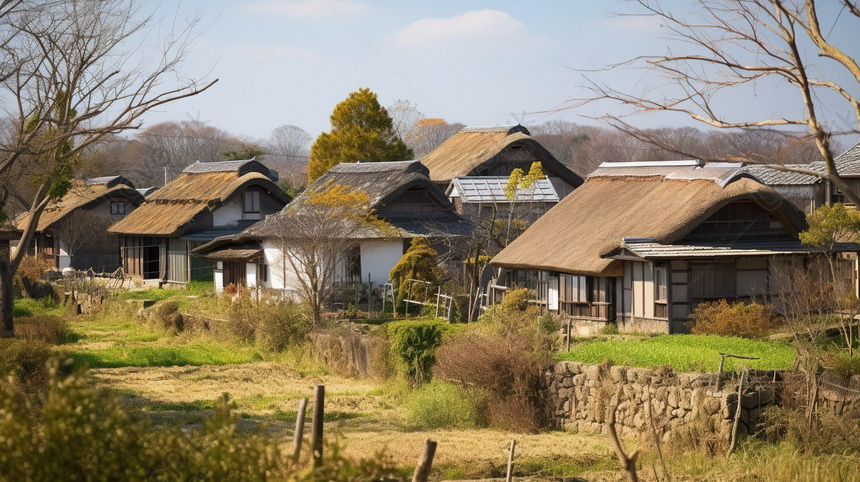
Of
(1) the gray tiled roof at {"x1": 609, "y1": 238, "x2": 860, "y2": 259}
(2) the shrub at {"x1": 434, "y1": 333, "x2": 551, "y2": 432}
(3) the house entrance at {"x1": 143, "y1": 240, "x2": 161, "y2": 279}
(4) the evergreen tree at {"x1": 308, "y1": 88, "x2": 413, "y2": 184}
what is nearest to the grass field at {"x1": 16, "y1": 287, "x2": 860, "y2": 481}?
(2) the shrub at {"x1": 434, "y1": 333, "x2": 551, "y2": 432}

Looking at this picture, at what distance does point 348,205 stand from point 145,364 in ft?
27.6

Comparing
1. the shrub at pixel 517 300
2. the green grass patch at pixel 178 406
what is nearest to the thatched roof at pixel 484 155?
the shrub at pixel 517 300

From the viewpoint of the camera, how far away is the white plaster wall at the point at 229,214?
38.7m

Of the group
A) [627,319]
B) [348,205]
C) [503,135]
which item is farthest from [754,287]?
[503,135]

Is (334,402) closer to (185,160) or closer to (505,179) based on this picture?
(505,179)

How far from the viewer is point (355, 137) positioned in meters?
41.8

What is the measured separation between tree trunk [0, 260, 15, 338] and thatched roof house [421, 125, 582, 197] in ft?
63.0

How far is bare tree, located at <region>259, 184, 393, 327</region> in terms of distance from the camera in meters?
25.9

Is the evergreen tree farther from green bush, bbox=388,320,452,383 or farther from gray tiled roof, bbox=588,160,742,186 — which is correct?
green bush, bbox=388,320,452,383

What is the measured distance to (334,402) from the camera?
1852 centimetres

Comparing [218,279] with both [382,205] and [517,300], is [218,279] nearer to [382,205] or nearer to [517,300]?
[382,205]

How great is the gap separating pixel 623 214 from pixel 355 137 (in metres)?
20.6

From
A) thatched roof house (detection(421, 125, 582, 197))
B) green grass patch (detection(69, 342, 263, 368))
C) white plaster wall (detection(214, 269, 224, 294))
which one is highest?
thatched roof house (detection(421, 125, 582, 197))

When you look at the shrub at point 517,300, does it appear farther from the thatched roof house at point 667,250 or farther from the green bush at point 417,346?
the green bush at point 417,346
